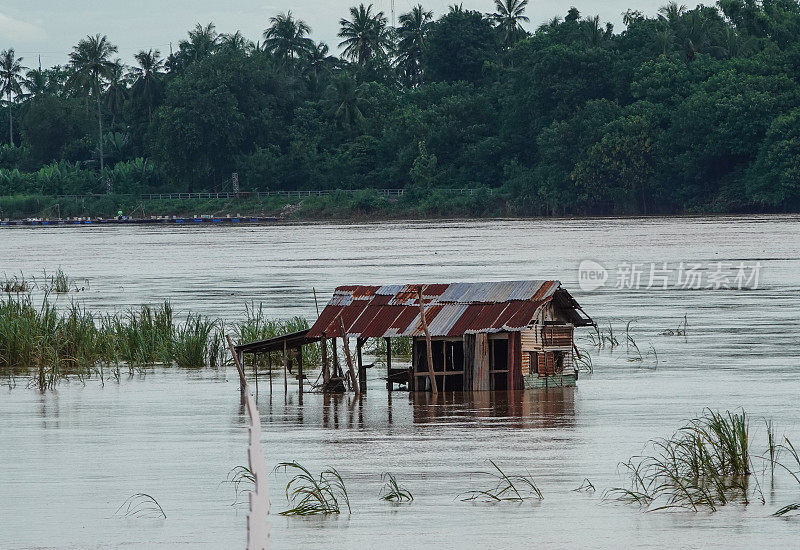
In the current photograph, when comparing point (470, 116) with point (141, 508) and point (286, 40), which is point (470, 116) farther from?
point (141, 508)

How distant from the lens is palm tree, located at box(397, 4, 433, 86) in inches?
6270

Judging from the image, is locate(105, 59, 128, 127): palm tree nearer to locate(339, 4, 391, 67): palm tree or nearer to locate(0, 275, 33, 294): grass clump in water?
locate(339, 4, 391, 67): palm tree

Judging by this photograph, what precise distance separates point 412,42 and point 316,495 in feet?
490

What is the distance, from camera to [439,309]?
21.6m

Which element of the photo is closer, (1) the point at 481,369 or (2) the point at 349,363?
(1) the point at 481,369

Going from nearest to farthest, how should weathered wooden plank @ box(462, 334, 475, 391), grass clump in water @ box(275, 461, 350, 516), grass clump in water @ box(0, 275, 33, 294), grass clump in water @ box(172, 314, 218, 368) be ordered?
grass clump in water @ box(275, 461, 350, 516) < weathered wooden plank @ box(462, 334, 475, 391) < grass clump in water @ box(172, 314, 218, 368) < grass clump in water @ box(0, 275, 33, 294)

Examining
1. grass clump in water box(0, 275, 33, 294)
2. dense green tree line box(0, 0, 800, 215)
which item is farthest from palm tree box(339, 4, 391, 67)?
grass clump in water box(0, 275, 33, 294)

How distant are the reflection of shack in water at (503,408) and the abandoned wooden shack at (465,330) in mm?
237

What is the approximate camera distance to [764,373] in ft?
78.6

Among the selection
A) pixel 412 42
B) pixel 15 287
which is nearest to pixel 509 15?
pixel 412 42

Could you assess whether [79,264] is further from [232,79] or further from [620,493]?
[232,79]

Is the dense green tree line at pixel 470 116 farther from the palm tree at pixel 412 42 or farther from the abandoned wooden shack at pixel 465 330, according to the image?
the abandoned wooden shack at pixel 465 330

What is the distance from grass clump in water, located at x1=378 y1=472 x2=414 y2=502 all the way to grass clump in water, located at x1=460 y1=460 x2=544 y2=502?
537 millimetres

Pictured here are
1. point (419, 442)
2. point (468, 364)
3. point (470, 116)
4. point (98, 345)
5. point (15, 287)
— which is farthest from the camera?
point (470, 116)
